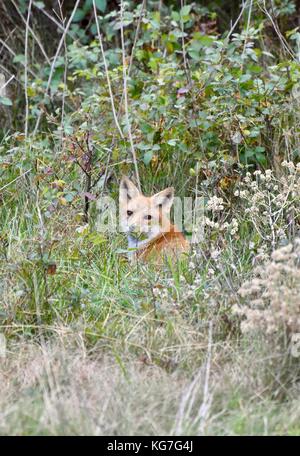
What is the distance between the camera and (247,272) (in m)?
5.22

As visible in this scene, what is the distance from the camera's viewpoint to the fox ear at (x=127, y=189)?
644 centimetres

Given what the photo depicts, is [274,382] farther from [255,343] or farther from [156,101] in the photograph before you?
[156,101]

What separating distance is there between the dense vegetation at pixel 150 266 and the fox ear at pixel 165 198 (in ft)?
0.76

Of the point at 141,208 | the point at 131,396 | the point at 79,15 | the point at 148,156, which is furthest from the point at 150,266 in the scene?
the point at 79,15

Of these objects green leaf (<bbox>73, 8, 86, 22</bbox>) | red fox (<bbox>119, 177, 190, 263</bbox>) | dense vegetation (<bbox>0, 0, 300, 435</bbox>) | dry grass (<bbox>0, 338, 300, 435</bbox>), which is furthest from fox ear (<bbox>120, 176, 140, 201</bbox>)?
green leaf (<bbox>73, 8, 86, 22</bbox>)

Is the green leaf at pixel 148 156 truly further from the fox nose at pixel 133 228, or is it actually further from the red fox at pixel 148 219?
the fox nose at pixel 133 228

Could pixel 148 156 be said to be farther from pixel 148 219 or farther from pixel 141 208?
pixel 148 219

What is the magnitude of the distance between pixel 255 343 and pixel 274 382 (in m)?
0.28

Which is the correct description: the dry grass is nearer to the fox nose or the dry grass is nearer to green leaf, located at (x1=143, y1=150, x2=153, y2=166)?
the fox nose

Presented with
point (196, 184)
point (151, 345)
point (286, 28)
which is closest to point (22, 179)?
point (196, 184)

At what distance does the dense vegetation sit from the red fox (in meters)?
0.17

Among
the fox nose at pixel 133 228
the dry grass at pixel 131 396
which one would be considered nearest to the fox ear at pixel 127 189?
the fox nose at pixel 133 228

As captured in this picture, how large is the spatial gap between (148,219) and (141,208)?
0.13 m

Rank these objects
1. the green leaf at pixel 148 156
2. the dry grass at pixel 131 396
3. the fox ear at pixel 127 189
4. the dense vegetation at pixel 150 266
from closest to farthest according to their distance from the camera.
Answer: the dry grass at pixel 131 396, the dense vegetation at pixel 150 266, the green leaf at pixel 148 156, the fox ear at pixel 127 189
